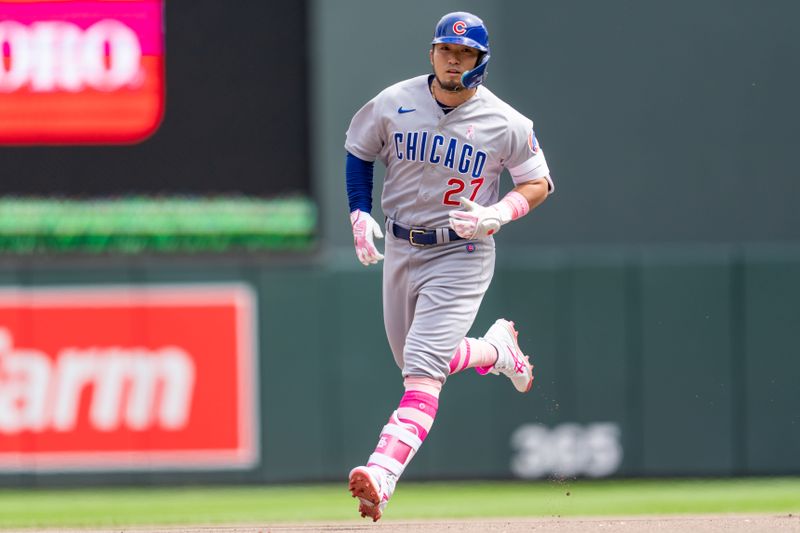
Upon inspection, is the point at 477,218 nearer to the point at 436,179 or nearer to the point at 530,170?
the point at 436,179

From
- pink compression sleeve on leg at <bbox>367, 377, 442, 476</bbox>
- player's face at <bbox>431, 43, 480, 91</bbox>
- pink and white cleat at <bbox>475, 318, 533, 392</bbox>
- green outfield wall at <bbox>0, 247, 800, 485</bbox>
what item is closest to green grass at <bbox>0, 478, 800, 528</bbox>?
green outfield wall at <bbox>0, 247, 800, 485</bbox>

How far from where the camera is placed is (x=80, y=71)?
827cm

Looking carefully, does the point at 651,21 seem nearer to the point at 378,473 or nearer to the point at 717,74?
the point at 717,74

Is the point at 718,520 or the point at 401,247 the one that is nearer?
the point at 401,247

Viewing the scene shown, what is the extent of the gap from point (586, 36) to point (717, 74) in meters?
0.81

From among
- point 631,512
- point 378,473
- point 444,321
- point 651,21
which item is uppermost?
point 651,21

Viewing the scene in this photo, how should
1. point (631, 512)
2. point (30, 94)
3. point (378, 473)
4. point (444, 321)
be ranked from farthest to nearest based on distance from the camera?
point (30, 94), point (631, 512), point (444, 321), point (378, 473)

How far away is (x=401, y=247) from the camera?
5.68 m

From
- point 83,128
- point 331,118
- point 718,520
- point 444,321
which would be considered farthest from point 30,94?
point 718,520

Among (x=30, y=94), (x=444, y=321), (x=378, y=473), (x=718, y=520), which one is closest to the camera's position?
(x=378, y=473)

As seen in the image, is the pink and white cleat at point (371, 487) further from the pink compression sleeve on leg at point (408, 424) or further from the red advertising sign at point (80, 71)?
the red advertising sign at point (80, 71)

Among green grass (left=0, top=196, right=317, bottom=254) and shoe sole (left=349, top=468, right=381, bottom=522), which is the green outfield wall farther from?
shoe sole (left=349, top=468, right=381, bottom=522)

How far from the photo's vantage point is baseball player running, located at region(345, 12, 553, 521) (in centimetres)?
536

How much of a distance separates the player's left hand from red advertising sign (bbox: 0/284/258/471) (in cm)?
325
